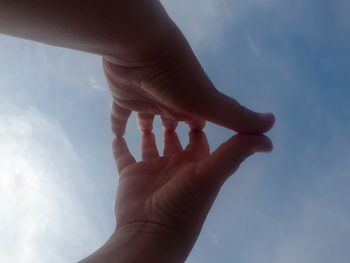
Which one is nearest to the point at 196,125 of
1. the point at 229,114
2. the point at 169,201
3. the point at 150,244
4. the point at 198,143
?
the point at 198,143

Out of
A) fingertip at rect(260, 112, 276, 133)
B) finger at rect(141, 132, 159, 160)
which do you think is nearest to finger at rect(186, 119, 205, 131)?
finger at rect(141, 132, 159, 160)

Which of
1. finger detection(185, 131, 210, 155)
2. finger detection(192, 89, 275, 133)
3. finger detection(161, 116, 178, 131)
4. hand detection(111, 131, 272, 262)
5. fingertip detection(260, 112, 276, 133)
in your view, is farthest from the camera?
finger detection(161, 116, 178, 131)

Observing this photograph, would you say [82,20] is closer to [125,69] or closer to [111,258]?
[125,69]

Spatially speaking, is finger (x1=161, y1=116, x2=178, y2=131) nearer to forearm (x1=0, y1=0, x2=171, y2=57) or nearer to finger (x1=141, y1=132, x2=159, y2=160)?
finger (x1=141, y1=132, x2=159, y2=160)

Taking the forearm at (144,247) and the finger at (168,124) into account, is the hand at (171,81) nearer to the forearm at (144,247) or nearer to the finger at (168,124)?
the finger at (168,124)

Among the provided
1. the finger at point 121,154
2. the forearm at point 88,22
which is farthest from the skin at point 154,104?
the finger at point 121,154

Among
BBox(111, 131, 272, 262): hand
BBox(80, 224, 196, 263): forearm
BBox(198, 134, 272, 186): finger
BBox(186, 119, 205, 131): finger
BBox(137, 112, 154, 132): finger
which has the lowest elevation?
BBox(80, 224, 196, 263): forearm

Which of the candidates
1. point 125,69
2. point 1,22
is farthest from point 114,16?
point 125,69
